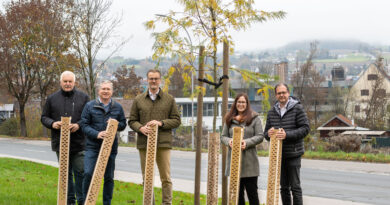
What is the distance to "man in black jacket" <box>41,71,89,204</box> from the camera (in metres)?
6.94

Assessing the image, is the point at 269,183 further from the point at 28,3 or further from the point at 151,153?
the point at 28,3

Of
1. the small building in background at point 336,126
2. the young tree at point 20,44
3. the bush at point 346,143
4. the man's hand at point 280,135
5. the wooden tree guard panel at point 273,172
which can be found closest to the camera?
the wooden tree guard panel at point 273,172

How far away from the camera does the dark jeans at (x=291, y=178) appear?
666 centimetres

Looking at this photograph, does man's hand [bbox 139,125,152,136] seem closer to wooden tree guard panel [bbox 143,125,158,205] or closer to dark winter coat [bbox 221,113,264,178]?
wooden tree guard panel [bbox 143,125,158,205]

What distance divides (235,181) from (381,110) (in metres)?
43.4

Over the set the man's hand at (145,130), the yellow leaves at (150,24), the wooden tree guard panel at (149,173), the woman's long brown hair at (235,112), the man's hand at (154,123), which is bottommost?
the wooden tree guard panel at (149,173)

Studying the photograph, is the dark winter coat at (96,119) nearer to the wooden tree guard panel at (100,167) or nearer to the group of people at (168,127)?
the group of people at (168,127)

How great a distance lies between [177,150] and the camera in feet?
105

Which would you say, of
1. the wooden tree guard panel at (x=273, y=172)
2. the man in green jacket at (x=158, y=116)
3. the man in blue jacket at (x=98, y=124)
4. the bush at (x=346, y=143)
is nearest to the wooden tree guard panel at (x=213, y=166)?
the man in green jacket at (x=158, y=116)

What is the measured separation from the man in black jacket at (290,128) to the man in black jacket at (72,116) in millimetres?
2467

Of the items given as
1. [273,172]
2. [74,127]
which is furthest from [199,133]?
[74,127]

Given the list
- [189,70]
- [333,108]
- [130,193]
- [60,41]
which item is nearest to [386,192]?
[130,193]

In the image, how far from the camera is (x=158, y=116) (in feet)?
21.5

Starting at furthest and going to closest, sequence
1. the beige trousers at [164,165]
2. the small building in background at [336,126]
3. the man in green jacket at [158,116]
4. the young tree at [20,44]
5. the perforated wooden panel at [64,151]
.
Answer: the small building in background at [336,126] < the young tree at [20,44] < the beige trousers at [164,165] < the man in green jacket at [158,116] < the perforated wooden panel at [64,151]
